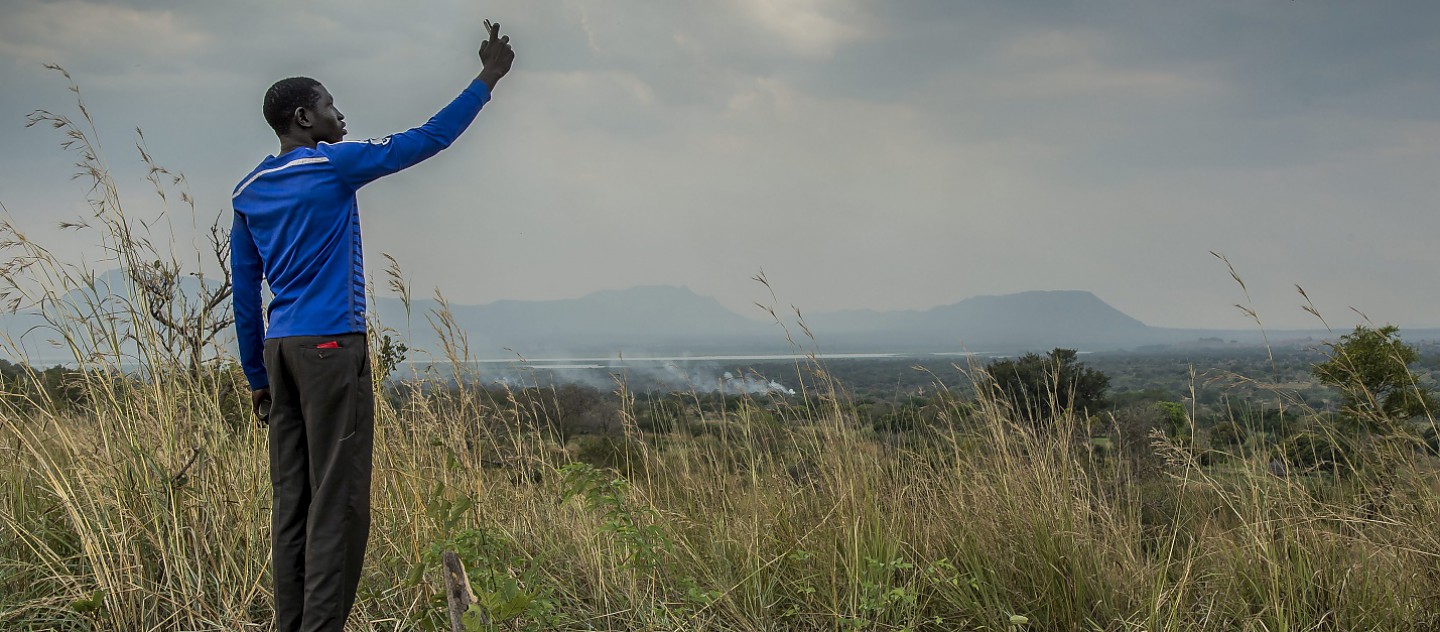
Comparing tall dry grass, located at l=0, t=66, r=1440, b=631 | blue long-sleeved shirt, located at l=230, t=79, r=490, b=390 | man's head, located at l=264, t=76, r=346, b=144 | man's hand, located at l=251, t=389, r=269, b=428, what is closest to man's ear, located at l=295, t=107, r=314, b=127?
man's head, located at l=264, t=76, r=346, b=144

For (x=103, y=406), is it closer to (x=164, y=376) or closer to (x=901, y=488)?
(x=164, y=376)

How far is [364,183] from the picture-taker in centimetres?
269

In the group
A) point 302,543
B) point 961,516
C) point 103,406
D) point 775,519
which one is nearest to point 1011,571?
point 961,516

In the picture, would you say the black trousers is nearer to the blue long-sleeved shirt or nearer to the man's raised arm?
the blue long-sleeved shirt

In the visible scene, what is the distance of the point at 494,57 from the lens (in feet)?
9.44

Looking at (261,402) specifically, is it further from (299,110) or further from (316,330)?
(299,110)

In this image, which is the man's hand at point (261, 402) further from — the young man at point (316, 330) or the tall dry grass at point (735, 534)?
the tall dry grass at point (735, 534)

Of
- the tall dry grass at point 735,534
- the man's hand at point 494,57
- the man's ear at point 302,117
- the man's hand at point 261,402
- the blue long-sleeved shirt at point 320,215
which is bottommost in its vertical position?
the tall dry grass at point 735,534

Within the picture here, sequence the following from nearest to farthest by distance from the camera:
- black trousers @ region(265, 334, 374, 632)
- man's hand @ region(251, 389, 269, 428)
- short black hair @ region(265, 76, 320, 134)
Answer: black trousers @ region(265, 334, 374, 632) < short black hair @ region(265, 76, 320, 134) < man's hand @ region(251, 389, 269, 428)

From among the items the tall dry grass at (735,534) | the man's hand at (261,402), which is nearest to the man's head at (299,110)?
the man's hand at (261,402)

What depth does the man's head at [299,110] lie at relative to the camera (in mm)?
2752

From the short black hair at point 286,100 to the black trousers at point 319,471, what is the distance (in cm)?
70

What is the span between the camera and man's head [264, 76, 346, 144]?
2752 mm

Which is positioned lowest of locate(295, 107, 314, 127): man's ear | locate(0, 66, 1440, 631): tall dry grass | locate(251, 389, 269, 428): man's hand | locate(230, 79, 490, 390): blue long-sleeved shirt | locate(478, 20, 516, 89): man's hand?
locate(0, 66, 1440, 631): tall dry grass
